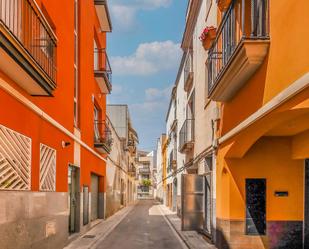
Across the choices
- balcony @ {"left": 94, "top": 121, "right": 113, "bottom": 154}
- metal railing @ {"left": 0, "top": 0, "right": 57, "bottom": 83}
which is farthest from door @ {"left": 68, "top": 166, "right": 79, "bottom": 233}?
metal railing @ {"left": 0, "top": 0, "right": 57, "bottom": 83}

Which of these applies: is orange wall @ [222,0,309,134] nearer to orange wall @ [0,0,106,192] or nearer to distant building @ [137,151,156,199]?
orange wall @ [0,0,106,192]

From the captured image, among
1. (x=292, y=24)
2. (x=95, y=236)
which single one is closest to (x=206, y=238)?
(x=95, y=236)

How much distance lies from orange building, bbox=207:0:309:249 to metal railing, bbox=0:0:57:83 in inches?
150

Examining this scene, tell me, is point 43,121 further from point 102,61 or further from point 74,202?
point 102,61

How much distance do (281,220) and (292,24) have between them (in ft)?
20.5

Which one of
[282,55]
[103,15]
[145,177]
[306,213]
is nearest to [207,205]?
[306,213]

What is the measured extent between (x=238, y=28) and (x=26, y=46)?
183 inches

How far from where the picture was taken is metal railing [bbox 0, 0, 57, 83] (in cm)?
733

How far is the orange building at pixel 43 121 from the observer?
24.5 feet

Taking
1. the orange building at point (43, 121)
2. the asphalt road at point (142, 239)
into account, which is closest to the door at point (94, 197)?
the asphalt road at point (142, 239)

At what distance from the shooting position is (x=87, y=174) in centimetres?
1738

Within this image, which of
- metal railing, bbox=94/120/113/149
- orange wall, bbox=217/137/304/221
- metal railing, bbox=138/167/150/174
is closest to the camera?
orange wall, bbox=217/137/304/221

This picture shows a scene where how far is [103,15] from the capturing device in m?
21.6

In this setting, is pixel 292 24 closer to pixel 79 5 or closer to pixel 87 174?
pixel 79 5
